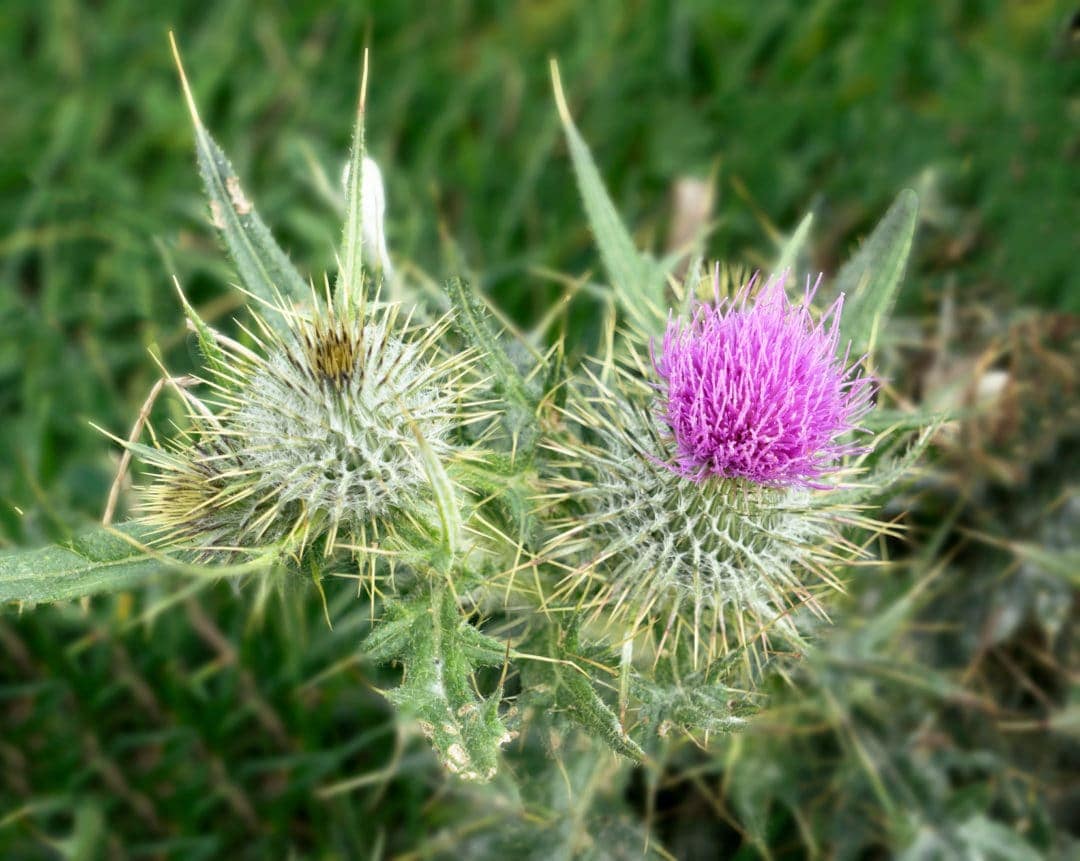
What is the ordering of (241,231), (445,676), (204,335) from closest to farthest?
1. (445,676)
2. (204,335)
3. (241,231)

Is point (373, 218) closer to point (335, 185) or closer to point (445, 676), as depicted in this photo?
point (445, 676)

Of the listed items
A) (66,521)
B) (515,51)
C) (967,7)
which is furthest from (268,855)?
(967,7)

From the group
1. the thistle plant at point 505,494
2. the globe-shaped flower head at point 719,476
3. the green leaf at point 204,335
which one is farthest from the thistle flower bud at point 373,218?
the globe-shaped flower head at point 719,476

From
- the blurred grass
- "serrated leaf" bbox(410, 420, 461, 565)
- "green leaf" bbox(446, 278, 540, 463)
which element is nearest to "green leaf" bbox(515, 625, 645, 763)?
"serrated leaf" bbox(410, 420, 461, 565)

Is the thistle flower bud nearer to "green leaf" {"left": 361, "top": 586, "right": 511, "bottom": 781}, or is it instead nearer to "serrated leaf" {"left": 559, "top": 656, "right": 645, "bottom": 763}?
"green leaf" {"left": 361, "top": 586, "right": 511, "bottom": 781}

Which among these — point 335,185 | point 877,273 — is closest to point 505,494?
point 877,273

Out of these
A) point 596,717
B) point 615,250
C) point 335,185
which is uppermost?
point 335,185
